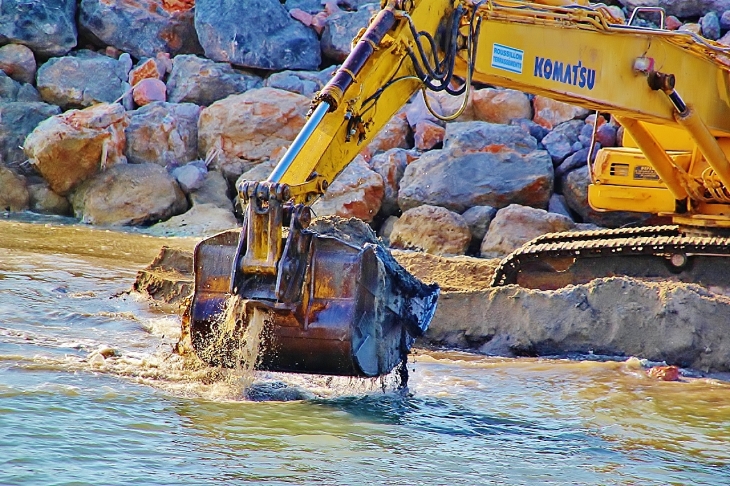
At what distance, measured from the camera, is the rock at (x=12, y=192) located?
51.1 feet

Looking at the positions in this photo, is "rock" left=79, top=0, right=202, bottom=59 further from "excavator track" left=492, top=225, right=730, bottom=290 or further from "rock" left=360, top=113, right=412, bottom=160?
"excavator track" left=492, top=225, right=730, bottom=290

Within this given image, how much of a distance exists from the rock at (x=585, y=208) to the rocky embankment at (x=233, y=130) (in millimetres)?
28

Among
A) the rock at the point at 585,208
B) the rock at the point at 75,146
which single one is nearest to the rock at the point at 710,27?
the rock at the point at 585,208

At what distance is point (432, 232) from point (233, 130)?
409cm

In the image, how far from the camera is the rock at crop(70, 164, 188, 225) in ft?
49.0

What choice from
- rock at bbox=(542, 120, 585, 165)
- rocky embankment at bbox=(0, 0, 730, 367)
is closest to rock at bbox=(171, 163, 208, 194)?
rocky embankment at bbox=(0, 0, 730, 367)

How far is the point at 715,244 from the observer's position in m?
8.54

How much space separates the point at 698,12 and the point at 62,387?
1440 centimetres

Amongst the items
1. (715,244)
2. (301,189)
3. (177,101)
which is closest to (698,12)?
(177,101)

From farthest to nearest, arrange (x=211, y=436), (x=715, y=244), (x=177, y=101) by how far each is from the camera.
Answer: (x=177, y=101), (x=715, y=244), (x=211, y=436)

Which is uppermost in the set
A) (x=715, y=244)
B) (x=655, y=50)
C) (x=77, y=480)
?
(x=655, y=50)

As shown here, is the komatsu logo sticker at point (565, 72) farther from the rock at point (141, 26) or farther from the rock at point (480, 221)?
the rock at point (141, 26)

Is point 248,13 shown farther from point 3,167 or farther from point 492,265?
point 492,265

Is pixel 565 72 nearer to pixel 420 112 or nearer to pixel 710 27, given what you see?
pixel 420 112
